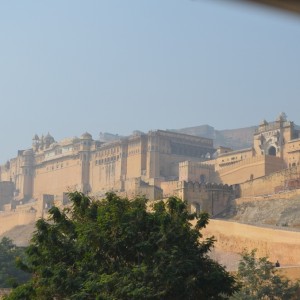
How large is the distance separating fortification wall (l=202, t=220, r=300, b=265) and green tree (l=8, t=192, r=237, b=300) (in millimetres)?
12793

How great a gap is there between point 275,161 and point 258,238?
20.0 metres

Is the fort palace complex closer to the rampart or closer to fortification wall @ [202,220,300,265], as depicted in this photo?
the rampart

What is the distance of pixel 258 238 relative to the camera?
30.4 m

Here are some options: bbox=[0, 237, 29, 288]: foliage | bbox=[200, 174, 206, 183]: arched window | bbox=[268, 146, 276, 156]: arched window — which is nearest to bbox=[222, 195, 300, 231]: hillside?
bbox=[200, 174, 206, 183]: arched window

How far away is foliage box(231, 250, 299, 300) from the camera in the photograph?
74.8 feet

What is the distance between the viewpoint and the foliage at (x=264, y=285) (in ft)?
74.8

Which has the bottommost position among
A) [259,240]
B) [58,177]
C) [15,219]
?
[259,240]

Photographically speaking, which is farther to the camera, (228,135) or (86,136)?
(228,135)

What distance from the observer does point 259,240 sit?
3031 centimetres

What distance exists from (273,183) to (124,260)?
31415mm

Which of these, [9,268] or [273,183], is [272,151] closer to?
[273,183]

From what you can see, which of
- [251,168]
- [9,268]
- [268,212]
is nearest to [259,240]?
[268,212]

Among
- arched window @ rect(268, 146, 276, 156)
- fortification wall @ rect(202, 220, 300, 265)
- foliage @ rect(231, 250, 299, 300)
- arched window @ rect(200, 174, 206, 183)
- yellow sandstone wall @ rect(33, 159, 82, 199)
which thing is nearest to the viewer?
foliage @ rect(231, 250, 299, 300)

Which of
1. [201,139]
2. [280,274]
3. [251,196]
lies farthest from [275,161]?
[280,274]
